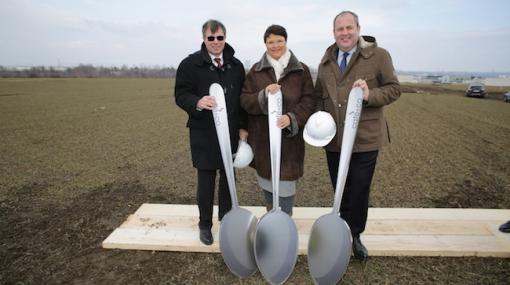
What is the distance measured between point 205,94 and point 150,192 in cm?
353

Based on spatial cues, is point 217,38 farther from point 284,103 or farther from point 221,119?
point 284,103

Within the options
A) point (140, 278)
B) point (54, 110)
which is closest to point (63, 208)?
point (140, 278)

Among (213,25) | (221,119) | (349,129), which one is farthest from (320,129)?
(213,25)

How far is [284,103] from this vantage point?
3094 millimetres

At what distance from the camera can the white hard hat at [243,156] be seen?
3.24 m

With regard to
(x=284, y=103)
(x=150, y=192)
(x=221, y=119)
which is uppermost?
(x=284, y=103)

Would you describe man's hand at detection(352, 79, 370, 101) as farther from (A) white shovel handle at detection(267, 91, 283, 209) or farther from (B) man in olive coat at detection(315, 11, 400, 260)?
(A) white shovel handle at detection(267, 91, 283, 209)

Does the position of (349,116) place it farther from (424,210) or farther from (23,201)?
(23,201)

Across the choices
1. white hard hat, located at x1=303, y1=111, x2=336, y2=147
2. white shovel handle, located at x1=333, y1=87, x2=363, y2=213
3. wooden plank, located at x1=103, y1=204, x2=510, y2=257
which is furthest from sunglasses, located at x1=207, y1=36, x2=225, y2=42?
wooden plank, located at x1=103, y1=204, x2=510, y2=257

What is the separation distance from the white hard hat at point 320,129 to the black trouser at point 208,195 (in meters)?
1.16

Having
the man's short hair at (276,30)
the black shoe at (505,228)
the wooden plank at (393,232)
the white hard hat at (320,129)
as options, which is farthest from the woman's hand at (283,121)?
the black shoe at (505,228)

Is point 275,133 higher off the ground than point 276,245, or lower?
higher

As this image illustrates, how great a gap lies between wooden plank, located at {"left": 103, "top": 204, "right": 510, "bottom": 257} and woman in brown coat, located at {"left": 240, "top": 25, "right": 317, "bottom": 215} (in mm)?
914

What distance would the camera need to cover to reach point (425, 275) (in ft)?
10.8
